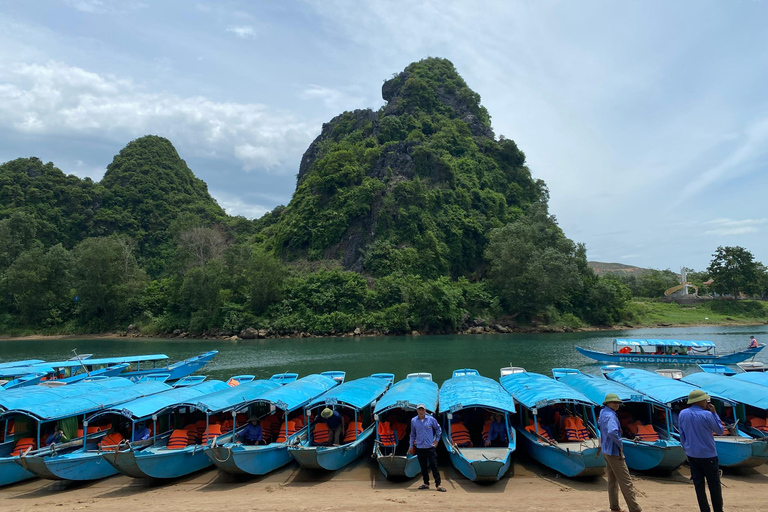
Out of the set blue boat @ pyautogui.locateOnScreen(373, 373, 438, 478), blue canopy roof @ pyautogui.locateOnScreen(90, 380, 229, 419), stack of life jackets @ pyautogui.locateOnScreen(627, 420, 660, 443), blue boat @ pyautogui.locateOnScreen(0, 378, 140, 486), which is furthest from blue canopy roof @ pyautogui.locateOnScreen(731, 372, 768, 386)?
blue boat @ pyautogui.locateOnScreen(0, 378, 140, 486)

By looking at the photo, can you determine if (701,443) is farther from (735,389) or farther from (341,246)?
(341,246)

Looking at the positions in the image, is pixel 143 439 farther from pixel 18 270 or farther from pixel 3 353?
pixel 18 270

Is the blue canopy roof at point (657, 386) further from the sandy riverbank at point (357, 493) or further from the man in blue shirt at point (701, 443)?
the man in blue shirt at point (701, 443)

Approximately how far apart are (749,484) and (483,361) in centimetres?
2445

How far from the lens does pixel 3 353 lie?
45156 mm

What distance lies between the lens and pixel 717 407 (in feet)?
48.2

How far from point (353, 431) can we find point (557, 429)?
587 centimetres

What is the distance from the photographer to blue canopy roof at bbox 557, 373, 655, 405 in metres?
13.2

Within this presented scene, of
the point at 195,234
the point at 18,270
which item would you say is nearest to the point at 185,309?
the point at 195,234

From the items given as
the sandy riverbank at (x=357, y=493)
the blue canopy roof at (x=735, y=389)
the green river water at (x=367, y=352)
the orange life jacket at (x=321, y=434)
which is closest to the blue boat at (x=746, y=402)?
the blue canopy roof at (x=735, y=389)

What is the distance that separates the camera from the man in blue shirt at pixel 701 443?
289 inches

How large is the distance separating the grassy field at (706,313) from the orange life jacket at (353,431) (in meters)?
67.9

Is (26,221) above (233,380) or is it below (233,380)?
above

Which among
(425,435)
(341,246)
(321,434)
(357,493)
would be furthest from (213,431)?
(341,246)
